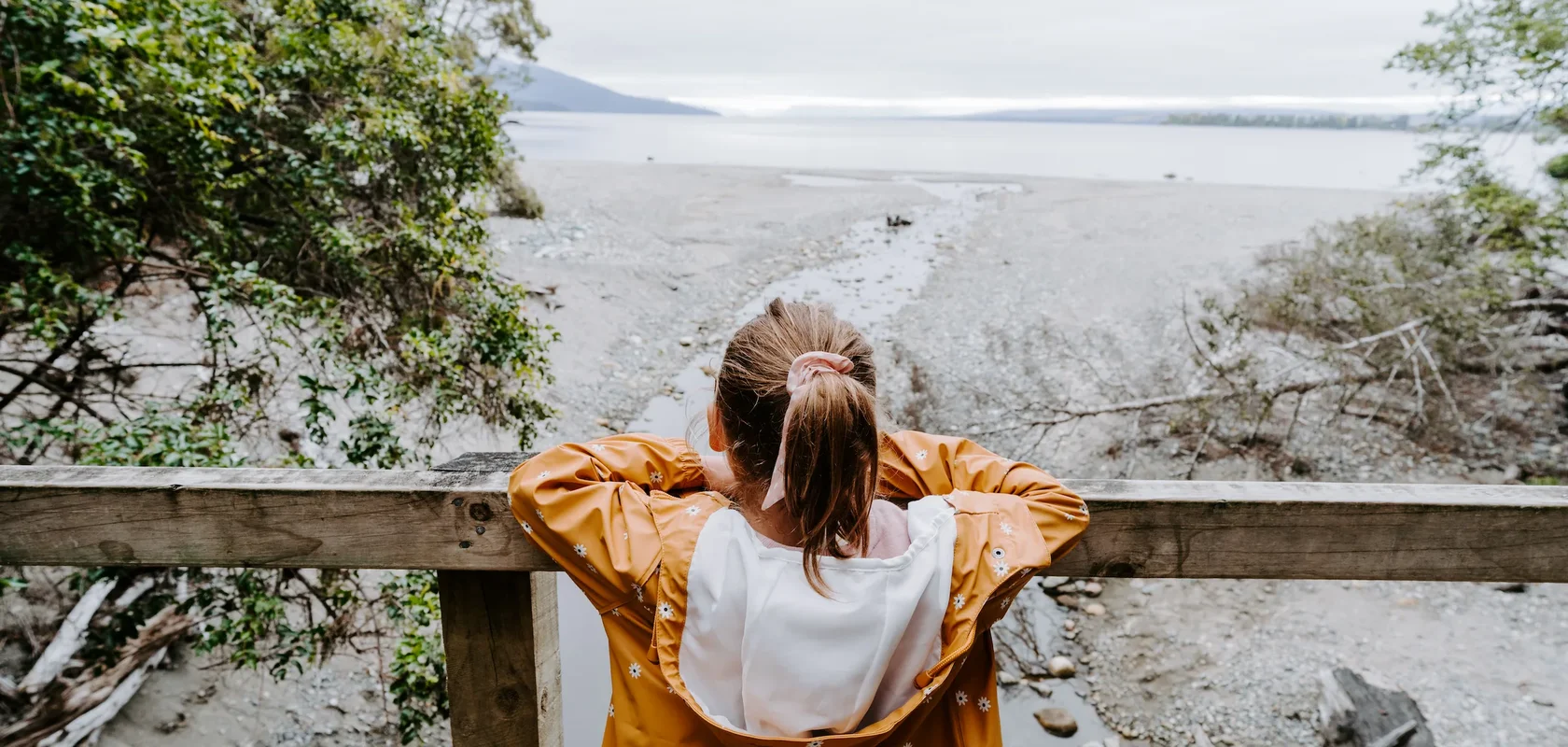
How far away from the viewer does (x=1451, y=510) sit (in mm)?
1550

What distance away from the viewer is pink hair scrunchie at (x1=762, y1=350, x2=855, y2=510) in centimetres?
134

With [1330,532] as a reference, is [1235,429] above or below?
below

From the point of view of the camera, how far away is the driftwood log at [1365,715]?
14.8ft

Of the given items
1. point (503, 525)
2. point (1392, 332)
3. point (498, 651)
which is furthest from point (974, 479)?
point (1392, 332)

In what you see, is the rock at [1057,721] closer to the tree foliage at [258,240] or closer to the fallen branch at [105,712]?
the tree foliage at [258,240]

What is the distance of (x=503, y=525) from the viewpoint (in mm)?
1506

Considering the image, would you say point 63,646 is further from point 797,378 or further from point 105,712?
point 797,378

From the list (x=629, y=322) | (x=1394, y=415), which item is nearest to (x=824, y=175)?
(x=629, y=322)

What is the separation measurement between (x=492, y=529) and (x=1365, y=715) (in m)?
5.38

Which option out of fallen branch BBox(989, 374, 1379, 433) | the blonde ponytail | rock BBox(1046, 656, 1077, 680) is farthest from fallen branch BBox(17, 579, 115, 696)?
fallen branch BBox(989, 374, 1379, 433)

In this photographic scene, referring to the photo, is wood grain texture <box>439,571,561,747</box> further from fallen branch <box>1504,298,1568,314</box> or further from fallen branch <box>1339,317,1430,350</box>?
fallen branch <box>1504,298,1568,314</box>

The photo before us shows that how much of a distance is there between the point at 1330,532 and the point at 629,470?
127cm

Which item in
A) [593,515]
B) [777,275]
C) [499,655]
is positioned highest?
[593,515]

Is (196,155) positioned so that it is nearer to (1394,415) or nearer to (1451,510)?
(1451,510)
